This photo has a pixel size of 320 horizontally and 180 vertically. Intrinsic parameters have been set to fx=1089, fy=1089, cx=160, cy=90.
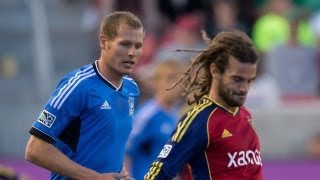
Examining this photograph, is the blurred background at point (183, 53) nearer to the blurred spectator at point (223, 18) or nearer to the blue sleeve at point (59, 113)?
the blurred spectator at point (223, 18)

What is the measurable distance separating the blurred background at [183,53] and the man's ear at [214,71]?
16.2ft

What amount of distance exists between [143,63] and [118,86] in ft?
24.8

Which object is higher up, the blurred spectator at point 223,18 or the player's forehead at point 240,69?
the blurred spectator at point 223,18

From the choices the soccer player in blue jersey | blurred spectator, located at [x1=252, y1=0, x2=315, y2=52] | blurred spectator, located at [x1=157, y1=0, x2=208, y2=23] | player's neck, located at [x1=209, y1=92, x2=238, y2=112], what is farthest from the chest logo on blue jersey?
blurred spectator, located at [x1=157, y1=0, x2=208, y2=23]

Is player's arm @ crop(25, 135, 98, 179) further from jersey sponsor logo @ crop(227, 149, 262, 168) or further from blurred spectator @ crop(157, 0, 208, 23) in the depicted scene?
blurred spectator @ crop(157, 0, 208, 23)

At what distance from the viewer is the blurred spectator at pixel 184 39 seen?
14.1 m

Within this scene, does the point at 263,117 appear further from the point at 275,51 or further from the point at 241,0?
the point at 241,0

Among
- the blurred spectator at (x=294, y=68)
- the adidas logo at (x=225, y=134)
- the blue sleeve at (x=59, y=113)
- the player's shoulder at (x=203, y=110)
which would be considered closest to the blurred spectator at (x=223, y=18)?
the blurred spectator at (x=294, y=68)

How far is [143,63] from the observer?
568 inches

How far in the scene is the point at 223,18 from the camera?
46.8ft

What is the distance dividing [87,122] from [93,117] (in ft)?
0.16

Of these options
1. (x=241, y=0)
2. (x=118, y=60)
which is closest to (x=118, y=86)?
(x=118, y=60)

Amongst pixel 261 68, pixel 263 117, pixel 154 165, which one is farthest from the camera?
pixel 261 68

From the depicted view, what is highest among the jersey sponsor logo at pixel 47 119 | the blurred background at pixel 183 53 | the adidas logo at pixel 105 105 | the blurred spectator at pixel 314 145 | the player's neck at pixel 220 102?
the blurred background at pixel 183 53
